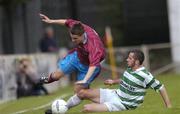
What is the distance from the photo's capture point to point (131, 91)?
13.0m

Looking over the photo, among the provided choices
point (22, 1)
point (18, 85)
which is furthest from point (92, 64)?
point (22, 1)

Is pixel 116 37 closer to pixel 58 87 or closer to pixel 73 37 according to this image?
pixel 58 87

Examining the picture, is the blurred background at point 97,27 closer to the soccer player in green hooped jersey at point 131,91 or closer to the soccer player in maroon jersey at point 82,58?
the soccer player in maroon jersey at point 82,58

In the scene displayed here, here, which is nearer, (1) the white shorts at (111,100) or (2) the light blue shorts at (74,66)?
(1) the white shorts at (111,100)

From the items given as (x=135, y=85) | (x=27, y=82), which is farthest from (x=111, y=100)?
(x=27, y=82)

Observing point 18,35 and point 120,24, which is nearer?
point 18,35

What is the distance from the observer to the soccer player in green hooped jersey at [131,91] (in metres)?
12.9

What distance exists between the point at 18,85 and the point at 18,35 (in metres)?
9.09

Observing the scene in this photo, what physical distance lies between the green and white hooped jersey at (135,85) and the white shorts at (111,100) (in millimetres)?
87

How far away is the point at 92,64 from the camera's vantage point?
1331cm

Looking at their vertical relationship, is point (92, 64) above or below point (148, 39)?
above

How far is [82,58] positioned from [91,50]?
620 millimetres

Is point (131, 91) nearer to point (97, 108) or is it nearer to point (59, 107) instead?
point (97, 108)

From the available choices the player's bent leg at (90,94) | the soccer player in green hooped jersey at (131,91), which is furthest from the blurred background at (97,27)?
the soccer player in green hooped jersey at (131,91)
